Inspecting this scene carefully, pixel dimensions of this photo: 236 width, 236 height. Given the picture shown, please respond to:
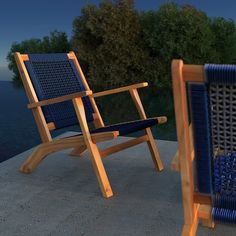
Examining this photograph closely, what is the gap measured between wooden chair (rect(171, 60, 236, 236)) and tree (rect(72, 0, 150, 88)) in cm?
1441

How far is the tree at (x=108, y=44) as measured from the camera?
51.8 ft

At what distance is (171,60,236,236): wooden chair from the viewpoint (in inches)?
48.8

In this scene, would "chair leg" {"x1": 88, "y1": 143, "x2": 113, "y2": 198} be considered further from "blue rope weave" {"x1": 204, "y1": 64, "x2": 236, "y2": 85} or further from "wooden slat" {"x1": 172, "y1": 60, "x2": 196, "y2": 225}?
"blue rope weave" {"x1": 204, "y1": 64, "x2": 236, "y2": 85}

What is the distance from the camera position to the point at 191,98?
1.30m

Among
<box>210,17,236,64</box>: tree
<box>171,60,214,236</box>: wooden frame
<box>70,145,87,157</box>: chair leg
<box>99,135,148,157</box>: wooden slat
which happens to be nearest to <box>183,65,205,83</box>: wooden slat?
<box>171,60,214,236</box>: wooden frame

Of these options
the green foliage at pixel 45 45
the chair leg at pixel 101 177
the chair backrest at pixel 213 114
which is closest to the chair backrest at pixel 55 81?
the chair leg at pixel 101 177

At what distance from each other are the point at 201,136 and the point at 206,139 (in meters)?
0.02

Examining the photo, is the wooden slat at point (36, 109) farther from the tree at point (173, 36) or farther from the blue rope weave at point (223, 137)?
the tree at point (173, 36)

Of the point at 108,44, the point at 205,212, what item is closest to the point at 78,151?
the point at 205,212

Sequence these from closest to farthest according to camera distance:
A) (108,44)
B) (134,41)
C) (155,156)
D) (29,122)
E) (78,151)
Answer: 1. (155,156)
2. (78,151)
3. (29,122)
4. (108,44)
5. (134,41)

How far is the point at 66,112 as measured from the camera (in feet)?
11.2

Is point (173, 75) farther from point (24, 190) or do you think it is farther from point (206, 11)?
point (206, 11)

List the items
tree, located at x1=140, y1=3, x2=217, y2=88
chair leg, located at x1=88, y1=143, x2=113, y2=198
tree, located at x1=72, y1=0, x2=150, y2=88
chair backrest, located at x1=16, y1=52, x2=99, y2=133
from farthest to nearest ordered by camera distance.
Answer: tree, located at x1=140, y1=3, x2=217, y2=88 < tree, located at x1=72, y1=0, x2=150, y2=88 < chair backrest, located at x1=16, y1=52, x2=99, y2=133 < chair leg, located at x1=88, y1=143, x2=113, y2=198

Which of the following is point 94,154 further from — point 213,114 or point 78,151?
point 213,114
